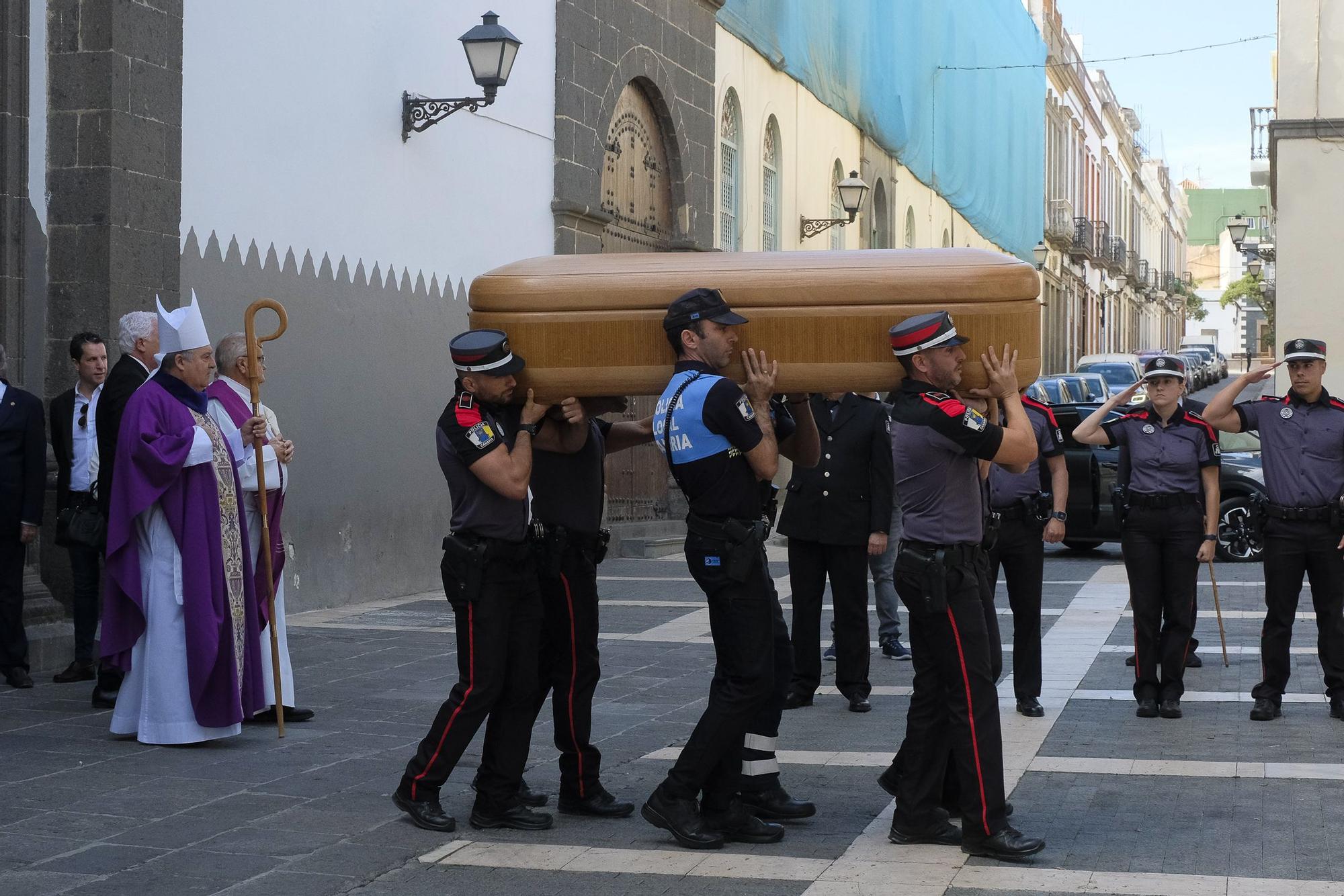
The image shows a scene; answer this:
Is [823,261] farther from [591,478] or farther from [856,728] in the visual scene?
[856,728]

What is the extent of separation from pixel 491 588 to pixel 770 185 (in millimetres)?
17564

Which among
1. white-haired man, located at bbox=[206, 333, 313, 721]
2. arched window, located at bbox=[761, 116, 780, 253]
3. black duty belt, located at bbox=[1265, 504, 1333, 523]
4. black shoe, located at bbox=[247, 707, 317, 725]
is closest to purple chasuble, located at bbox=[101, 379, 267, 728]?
white-haired man, located at bbox=[206, 333, 313, 721]

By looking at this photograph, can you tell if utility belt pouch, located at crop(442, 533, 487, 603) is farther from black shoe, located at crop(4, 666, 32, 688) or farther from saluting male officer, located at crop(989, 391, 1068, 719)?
black shoe, located at crop(4, 666, 32, 688)

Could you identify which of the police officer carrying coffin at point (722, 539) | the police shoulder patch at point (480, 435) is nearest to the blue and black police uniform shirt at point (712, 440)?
the police officer carrying coffin at point (722, 539)

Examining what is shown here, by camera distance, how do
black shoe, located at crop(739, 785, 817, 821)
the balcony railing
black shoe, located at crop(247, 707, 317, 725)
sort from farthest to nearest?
the balcony railing
black shoe, located at crop(247, 707, 317, 725)
black shoe, located at crop(739, 785, 817, 821)

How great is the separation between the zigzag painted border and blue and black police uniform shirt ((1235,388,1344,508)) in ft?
20.7

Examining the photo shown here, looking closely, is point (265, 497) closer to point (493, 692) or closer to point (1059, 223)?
point (493, 692)

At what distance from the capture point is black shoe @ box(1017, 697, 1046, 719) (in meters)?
8.04

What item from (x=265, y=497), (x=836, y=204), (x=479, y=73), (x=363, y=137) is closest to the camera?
(x=265, y=497)

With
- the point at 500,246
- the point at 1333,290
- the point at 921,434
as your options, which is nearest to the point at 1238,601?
the point at 500,246

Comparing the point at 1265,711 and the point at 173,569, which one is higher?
the point at 173,569

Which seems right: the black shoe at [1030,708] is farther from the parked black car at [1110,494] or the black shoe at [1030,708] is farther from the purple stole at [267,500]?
the parked black car at [1110,494]

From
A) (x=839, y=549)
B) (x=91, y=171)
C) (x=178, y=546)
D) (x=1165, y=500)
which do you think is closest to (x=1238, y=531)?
A: (x=1165, y=500)

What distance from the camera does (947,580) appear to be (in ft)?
18.3
